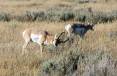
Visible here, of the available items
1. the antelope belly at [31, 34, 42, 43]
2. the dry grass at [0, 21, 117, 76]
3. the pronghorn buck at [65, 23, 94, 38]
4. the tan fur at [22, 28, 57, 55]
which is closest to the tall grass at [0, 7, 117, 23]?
the dry grass at [0, 21, 117, 76]

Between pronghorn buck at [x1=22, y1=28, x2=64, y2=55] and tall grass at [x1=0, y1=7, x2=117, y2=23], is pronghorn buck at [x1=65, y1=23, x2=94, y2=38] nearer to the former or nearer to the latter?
pronghorn buck at [x1=22, y1=28, x2=64, y2=55]

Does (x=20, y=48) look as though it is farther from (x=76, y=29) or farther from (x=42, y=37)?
(x=76, y=29)

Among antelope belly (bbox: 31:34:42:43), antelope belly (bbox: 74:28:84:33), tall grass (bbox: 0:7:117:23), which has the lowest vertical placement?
tall grass (bbox: 0:7:117:23)

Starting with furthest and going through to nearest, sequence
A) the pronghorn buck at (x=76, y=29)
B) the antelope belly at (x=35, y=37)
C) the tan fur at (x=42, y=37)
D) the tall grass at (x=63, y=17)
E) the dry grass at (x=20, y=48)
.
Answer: the tall grass at (x=63, y=17) < the pronghorn buck at (x=76, y=29) < the antelope belly at (x=35, y=37) < the tan fur at (x=42, y=37) < the dry grass at (x=20, y=48)

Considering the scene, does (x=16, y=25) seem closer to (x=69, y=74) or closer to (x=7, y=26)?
(x=7, y=26)

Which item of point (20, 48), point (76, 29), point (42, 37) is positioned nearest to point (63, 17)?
point (76, 29)

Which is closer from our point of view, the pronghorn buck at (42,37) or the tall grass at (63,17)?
the pronghorn buck at (42,37)

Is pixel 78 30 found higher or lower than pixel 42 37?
lower

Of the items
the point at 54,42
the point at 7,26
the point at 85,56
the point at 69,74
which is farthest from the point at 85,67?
the point at 7,26

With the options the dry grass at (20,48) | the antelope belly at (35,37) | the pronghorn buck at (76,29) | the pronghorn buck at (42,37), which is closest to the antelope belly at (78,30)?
the pronghorn buck at (76,29)

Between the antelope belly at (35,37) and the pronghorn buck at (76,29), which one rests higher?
the antelope belly at (35,37)

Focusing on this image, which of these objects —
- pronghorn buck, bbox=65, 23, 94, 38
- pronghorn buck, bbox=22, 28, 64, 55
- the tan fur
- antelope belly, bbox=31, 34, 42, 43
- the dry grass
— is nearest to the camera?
the dry grass

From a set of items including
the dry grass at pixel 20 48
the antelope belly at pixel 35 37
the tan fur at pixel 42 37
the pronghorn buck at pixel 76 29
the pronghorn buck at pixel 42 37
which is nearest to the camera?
the dry grass at pixel 20 48

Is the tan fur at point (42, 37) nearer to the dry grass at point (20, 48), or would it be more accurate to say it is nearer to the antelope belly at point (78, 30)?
the dry grass at point (20, 48)
